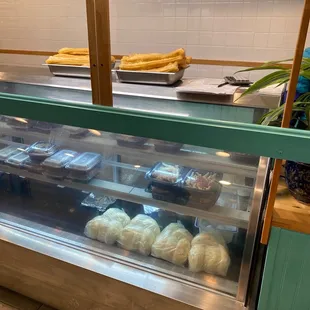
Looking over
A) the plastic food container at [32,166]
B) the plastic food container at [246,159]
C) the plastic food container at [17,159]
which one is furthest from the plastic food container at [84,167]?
the plastic food container at [246,159]

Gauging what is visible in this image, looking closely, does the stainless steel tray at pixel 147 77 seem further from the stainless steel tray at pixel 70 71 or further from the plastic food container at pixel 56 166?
the plastic food container at pixel 56 166

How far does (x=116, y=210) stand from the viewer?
58.9 inches

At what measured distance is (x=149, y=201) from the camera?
1.20m

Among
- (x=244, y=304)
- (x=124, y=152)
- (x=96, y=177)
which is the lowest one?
(x=244, y=304)

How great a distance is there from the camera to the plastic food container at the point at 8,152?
153cm

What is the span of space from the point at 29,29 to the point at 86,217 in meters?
1.94

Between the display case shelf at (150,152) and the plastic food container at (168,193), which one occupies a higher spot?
the display case shelf at (150,152)

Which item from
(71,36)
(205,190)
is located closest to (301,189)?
(205,190)

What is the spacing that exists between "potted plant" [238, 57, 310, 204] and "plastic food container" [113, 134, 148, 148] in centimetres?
54

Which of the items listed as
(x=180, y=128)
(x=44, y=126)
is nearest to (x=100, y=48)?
(x=180, y=128)

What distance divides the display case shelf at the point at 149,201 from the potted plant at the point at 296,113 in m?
0.22

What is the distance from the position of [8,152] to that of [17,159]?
0.10 m

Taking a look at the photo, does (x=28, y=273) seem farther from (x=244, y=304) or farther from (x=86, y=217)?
(x=244, y=304)

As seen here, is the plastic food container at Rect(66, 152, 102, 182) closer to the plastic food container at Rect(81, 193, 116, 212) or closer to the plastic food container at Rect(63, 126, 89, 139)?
the plastic food container at Rect(63, 126, 89, 139)
